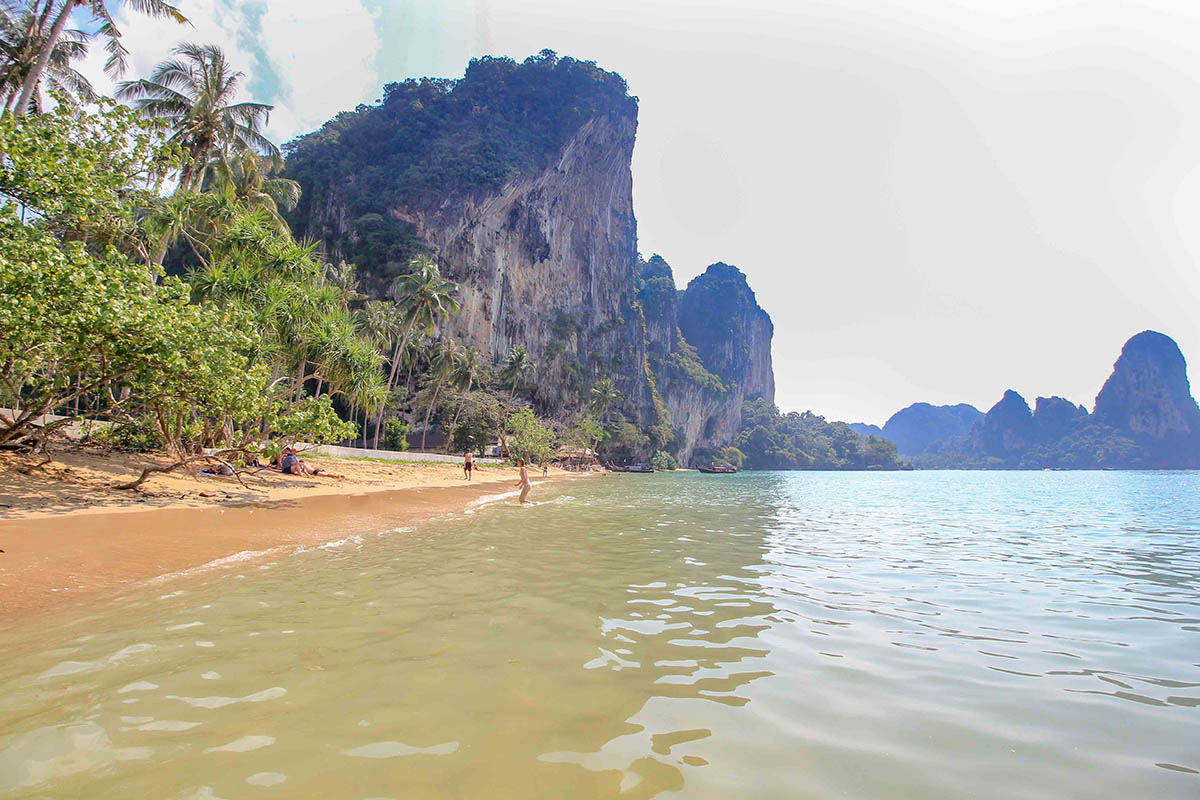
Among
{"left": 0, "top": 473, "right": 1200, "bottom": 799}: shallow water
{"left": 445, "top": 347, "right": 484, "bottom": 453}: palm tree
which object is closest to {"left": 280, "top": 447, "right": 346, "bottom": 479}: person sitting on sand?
{"left": 0, "top": 473, "right": 1200, "bottom": 799}: shallow water

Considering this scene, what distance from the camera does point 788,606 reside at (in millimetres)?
5332

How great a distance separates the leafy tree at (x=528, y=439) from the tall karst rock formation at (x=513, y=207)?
1661cm

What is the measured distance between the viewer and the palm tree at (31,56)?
17156 millimetres

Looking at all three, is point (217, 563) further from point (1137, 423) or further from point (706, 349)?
point (1137, 423)

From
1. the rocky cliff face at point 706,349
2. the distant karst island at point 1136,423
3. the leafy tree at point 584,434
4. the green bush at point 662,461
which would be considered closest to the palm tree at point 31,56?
the leafy tree at point 584,434

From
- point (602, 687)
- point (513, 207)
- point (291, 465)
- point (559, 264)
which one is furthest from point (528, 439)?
point (602, 687)

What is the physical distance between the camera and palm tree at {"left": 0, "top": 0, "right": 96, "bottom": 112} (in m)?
17.2

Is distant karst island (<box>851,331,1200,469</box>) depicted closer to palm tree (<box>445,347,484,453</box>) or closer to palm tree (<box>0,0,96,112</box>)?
palm tree (<box>445,347,484,453</box>)

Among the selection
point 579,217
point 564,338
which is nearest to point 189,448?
point 564,338

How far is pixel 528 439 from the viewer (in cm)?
4706

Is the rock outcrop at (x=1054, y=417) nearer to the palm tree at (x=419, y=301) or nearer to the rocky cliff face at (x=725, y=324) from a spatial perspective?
the rocky cliff face at (x=725, y=324)

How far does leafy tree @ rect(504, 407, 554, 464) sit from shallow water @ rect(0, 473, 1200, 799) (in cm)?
4053

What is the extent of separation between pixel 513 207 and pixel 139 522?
6523 cm

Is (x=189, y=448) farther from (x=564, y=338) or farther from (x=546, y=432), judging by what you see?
(x=564, y=338)
